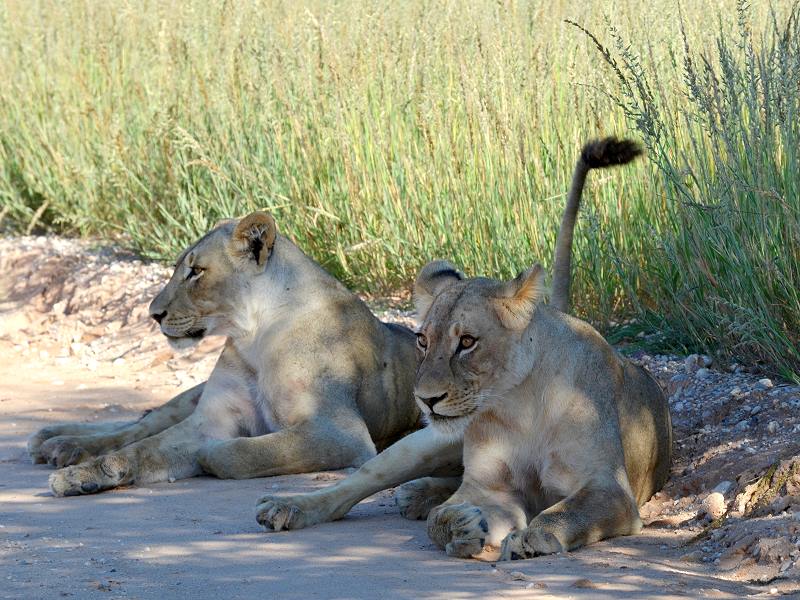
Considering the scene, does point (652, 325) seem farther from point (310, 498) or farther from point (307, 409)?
point (310, 498)

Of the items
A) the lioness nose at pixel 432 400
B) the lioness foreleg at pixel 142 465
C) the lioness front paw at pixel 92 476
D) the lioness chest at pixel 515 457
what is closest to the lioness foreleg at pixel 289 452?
the lioness foreleg at pixel 142 465

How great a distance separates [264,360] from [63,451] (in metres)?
0.95

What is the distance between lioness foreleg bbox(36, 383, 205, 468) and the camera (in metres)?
6.03

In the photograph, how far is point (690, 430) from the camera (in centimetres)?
Answer: 573

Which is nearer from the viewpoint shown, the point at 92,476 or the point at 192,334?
the point at 92,476

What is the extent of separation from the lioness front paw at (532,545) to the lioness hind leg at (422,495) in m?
0.72

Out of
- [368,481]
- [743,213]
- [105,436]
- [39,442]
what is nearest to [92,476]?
[105,436]

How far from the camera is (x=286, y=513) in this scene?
4.67m

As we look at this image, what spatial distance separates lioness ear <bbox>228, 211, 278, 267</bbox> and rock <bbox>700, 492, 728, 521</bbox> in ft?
7.50

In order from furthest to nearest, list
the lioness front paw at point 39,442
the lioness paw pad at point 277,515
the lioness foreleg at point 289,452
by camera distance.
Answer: the lioness front paw at point 39,442 → the lioness foreleg at point 289,452 → the lioness paw pad at point 277,515

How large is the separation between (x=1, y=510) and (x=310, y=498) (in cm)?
120

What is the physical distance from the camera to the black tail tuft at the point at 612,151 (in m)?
5.35

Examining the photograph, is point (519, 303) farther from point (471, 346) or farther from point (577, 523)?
point (577, 523)

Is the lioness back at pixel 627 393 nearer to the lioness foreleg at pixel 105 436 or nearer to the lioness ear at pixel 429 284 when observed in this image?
the lioness ear at pixel 429 284
